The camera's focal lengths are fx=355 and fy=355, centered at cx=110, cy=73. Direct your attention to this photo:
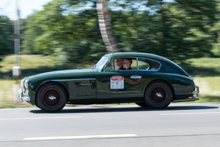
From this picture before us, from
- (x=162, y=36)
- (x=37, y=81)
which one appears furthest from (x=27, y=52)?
(x=37, y=81)

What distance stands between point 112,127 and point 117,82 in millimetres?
2357

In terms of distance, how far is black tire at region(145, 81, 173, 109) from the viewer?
9.18 m

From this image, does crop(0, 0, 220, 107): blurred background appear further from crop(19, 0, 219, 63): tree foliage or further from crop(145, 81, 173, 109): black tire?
crop(145, 81, 173, 109): black tire

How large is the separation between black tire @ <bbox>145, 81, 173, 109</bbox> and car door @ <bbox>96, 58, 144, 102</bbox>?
30 centimetres

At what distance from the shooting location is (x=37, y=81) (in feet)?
28.1

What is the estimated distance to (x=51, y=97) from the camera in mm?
8680

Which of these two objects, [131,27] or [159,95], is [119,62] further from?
[131,27]

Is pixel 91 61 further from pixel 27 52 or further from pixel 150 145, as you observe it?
pixel 27 52

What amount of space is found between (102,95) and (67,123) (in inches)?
72.0

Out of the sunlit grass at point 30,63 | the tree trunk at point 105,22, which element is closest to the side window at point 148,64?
the tree trunk at point 105,22

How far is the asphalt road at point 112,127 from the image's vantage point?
5.44m

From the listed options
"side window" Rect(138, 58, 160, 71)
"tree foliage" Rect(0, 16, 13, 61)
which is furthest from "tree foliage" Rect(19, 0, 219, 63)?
"side window" Rect(138, 58, 160, 71)

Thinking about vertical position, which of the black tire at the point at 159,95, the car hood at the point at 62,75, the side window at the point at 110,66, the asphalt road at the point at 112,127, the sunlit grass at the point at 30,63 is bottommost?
the asphalt road at the point at 112,127

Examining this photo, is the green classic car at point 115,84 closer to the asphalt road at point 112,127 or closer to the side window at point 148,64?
the side window at point 148,64
